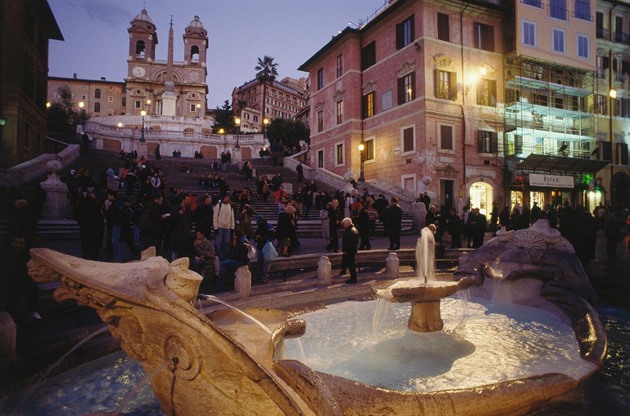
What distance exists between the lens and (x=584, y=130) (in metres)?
29.5

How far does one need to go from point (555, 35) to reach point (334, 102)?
16.5 meters

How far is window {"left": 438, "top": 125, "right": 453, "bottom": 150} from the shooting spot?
24047mm

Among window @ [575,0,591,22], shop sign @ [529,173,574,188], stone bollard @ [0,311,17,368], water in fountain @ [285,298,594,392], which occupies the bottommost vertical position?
water in fountain @ [285,298,594,392]

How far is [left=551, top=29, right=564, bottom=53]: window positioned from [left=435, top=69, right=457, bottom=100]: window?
28.5 ft

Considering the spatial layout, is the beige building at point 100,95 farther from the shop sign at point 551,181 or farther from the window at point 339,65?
the shop sign at point 551,181

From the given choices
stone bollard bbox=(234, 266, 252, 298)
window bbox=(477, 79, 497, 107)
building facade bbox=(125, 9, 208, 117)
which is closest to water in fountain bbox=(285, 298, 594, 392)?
stone bollard bbox=(234, 266, 252, 298)

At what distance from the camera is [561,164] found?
2722cm

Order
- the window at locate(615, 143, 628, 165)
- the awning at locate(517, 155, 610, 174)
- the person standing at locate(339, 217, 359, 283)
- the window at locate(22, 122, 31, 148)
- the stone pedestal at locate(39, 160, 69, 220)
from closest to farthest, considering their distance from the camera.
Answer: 1. the person standing at locate(339, 217, 359, 283)
2. the stone pedestal at locate(39, 160, 69, 220)
3. the window at locate(22, 122, 31, 148)
4. the awning at locate(517, 155, 610, 174)
5. the window at locate(615, 143, 628, 165)

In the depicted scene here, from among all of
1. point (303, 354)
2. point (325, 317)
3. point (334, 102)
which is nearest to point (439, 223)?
point (325, 317)

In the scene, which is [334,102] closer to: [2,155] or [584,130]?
[584,130]

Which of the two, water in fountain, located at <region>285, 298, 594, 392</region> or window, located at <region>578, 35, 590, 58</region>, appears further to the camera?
window, located at <region>578, 35, 590, 58</region>

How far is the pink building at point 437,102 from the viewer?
23.8 meters

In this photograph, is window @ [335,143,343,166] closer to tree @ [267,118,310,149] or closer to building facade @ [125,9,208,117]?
tree @ [267,118,310,149]

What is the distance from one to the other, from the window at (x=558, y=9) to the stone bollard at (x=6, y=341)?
33.4 m
